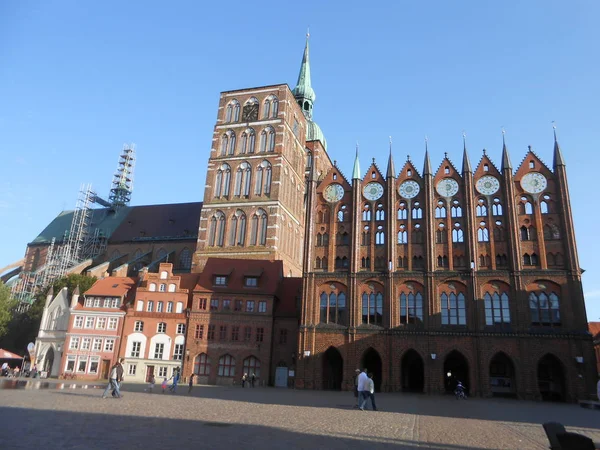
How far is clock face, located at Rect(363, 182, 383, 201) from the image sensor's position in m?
45.1

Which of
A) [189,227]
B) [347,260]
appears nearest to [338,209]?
[347,260]

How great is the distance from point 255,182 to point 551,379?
1561 inches

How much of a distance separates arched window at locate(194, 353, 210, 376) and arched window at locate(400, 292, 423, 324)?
61.9 ft

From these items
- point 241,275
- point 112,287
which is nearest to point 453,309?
point 241,275

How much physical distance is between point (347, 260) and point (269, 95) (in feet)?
107

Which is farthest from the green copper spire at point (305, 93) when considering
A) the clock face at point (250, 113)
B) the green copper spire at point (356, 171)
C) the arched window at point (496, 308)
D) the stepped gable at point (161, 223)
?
the arched window at point (496, 308)

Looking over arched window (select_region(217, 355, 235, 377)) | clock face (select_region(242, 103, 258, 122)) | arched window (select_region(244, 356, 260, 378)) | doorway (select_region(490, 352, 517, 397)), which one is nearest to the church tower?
clock face (select_region(242, 103, 258, 122))

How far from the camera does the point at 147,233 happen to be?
7512 centimetres

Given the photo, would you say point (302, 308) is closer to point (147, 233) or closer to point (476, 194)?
point (476, 194)

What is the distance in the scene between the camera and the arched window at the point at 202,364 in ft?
151

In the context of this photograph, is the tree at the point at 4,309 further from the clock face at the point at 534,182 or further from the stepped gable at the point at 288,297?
the clock face at the point at 534,182

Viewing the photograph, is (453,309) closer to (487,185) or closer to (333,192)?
(487,185)

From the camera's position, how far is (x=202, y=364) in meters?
46.4

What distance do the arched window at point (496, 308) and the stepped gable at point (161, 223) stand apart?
4336cm
